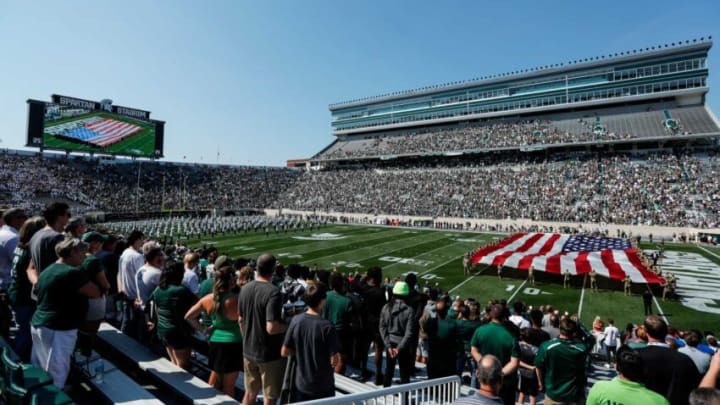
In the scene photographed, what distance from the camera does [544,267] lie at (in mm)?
17641

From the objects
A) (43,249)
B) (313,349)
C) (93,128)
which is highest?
(93,128)

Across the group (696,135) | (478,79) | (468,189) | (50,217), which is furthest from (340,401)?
(478,79)

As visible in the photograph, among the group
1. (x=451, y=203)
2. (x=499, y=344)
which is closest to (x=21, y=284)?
(x=499, y=344)

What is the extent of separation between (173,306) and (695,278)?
2296cm

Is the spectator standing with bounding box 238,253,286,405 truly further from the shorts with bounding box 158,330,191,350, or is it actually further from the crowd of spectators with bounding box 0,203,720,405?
the shorts with bounding box 158,330,191,350

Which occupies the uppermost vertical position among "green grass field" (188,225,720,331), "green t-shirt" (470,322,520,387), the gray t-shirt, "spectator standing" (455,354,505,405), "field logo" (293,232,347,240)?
the gray t-shirt

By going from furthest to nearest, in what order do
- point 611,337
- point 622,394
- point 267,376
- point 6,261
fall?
point 611,337, point 6,261, point 267,376, point 622,394

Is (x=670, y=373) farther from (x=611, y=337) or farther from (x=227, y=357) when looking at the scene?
(x=611, y=337)

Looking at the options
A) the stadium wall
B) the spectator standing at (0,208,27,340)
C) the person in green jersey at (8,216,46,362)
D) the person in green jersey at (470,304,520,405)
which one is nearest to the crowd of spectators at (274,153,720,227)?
the stadium wall

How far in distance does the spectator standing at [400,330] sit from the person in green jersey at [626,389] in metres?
2.16

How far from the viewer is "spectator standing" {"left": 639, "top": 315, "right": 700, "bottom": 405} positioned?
3469mm

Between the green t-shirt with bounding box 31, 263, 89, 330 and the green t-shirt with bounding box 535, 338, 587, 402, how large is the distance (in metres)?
4.80

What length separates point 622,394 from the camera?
275 centimetres

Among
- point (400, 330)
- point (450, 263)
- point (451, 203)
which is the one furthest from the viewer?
point (451, 203)
